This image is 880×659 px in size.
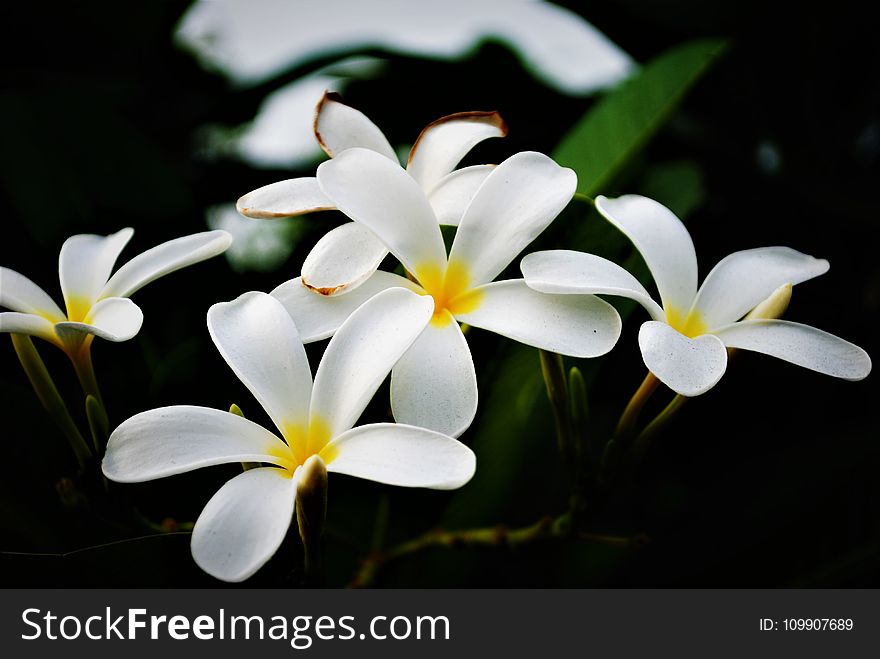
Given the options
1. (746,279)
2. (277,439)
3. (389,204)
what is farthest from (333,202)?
(746,279)

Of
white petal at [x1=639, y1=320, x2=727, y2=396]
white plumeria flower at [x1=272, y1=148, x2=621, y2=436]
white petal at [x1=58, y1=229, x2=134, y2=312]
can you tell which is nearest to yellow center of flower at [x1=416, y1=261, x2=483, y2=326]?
white plumeria flower at [x1=272, y1=148, x2=621, y2=436]

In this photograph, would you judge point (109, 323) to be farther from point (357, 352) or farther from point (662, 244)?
point (662, 244)

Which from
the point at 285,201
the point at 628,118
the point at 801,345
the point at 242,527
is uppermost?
the point at 628,118

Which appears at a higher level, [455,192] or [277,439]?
[455,192]

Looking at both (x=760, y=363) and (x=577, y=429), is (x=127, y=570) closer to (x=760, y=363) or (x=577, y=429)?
(x=577, y=429)

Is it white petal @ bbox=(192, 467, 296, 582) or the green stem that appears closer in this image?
white petal @ bbox=(192, 467, 296, 582)

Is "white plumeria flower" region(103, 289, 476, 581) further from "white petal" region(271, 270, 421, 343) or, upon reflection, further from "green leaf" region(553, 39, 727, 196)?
"green leaf" region(553, 39, 727, 196)

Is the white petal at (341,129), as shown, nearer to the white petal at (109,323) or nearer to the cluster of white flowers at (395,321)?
the cluster of white flowers at (395,321)

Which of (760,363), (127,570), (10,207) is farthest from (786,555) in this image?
(10,207)
